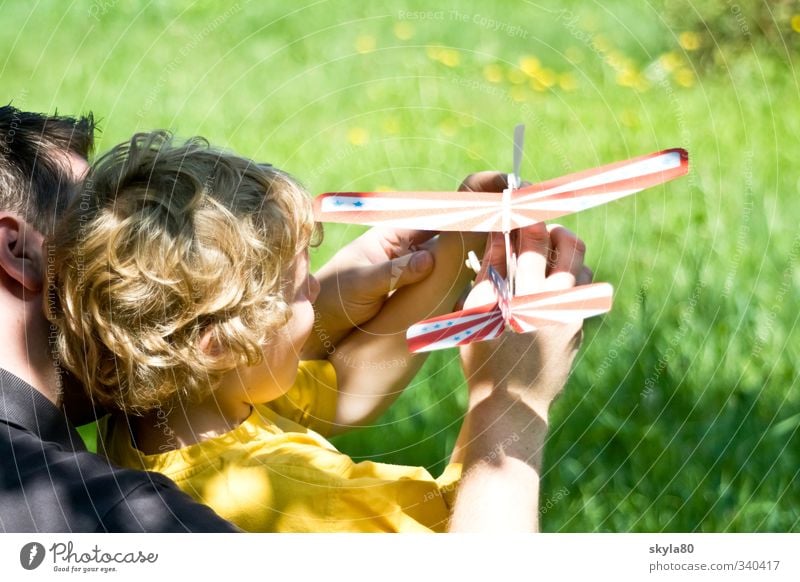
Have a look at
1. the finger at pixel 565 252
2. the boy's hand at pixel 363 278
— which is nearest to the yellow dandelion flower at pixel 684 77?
the boy's hand at pixel 363 278

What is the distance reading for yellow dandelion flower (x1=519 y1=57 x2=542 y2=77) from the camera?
1.83 m

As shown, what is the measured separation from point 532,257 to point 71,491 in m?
0.42

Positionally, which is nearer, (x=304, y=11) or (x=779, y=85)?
(x=304, y=11)

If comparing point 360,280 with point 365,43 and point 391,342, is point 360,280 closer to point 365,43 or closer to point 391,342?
point 391,342

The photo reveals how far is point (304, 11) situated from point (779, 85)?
83 centimetres

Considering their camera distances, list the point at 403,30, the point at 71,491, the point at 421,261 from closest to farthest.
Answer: the point at 71,491 < the point at 421,261 < the point at 403,30

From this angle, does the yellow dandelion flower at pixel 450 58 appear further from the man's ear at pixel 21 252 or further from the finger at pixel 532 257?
the man's ear at pixel 21 252

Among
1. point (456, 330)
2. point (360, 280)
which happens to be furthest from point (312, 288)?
point (456, 330)

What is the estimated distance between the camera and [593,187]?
0.96m

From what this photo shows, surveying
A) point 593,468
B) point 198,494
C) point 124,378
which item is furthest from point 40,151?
point 593,468

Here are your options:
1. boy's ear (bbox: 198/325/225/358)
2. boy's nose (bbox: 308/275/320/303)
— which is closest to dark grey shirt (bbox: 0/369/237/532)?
boy's ear (bbox: 198/325/225/358)
